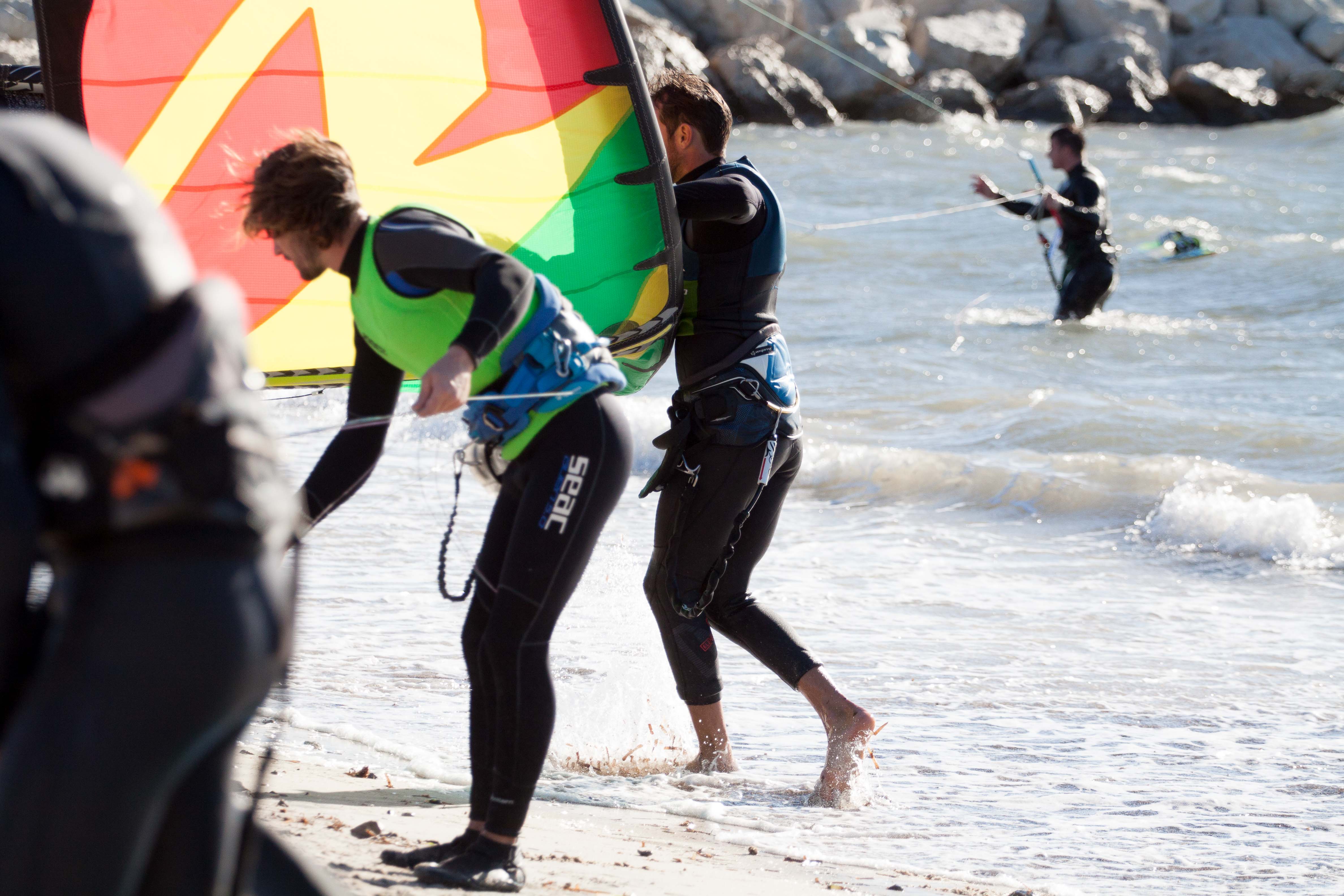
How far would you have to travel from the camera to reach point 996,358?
36.5 feet

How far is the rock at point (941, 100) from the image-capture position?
87.5ft

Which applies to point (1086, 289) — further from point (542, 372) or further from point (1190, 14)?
point (1190, 14)

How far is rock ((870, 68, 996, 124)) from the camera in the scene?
2667 cm

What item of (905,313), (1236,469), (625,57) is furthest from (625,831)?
(905,313)

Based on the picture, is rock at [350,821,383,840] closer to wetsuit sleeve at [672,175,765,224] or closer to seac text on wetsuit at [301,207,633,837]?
seac text on wetsuit at [301,207,633,837]

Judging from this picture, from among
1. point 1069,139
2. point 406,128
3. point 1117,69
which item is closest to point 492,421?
point 406,128

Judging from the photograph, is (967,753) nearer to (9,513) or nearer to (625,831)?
(625,831)

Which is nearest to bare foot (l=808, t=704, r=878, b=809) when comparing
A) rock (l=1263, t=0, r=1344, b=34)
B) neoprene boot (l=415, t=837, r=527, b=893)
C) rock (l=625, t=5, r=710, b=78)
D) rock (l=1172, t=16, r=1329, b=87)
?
neoprene boot (l=415, t=837, r=527, b=893)

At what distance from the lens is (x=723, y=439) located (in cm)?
345

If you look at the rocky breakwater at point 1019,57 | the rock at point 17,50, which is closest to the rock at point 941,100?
the rocky breakwater at point 1019,57

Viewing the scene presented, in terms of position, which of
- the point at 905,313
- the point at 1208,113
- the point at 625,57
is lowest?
the point at 1208,113

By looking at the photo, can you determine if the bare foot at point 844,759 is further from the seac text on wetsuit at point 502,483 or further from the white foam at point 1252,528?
the white foam at point 1252,528

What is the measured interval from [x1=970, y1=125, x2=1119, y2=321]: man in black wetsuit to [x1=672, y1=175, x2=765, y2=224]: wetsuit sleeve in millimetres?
5184

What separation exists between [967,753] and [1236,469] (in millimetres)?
4551
